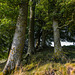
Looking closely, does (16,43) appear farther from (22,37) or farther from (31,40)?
(31,40)

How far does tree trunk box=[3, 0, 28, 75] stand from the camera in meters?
4.14

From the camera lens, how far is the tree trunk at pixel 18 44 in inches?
163

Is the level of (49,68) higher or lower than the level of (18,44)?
lower

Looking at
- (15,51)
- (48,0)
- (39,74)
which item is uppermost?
(48,0)

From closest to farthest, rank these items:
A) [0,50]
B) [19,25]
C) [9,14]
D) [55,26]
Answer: [19,25] < [9,14] < [55,26] < [0,50]

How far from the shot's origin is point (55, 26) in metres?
7.66

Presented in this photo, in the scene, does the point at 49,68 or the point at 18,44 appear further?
the point at 18,44

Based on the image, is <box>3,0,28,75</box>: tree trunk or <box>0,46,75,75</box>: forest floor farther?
<box>3,0,28,75</box>: tree trunk

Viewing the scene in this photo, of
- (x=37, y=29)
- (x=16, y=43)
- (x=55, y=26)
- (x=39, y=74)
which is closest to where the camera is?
(x=39, y=74)

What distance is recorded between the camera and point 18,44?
457 cm

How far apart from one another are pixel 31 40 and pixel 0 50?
3.87 metres

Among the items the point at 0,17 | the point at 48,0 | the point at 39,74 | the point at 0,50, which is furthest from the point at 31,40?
the point at 39,74

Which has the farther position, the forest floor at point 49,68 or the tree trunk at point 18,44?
the tree trunk at point 18,44

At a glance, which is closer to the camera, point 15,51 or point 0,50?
point 15,51
